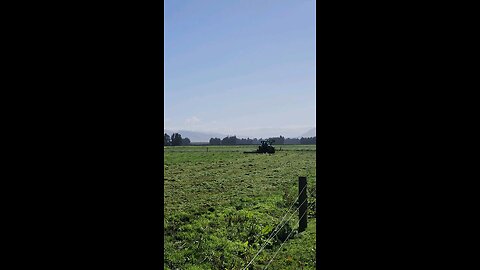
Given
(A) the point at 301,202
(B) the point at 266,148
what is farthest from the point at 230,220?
(B) the point at 266,148

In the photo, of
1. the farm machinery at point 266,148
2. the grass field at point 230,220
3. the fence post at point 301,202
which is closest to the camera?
the grass field at point 230,220

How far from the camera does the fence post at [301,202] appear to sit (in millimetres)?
4935

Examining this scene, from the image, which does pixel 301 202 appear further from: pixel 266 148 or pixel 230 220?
pixel 266 148

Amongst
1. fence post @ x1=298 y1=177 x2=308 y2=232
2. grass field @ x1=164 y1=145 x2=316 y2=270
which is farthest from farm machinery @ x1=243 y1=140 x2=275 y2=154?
fence post @ x1=298 y1=177 x2=308 y2=232

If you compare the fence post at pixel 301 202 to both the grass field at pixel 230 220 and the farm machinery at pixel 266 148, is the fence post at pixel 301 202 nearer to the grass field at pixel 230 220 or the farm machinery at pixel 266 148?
the grass field at pixel 230 220

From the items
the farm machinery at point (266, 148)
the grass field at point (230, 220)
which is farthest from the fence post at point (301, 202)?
the farm machinery at point (266, 148)

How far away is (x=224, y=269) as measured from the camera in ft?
13.8

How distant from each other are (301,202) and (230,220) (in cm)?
145

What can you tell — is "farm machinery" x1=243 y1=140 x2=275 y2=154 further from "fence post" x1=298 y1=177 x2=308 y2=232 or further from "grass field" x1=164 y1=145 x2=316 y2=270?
"fence post" x1=298 y1=177 x2=308 y2=232

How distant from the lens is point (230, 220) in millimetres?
5922

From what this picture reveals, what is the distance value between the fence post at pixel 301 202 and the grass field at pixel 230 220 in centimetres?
12
